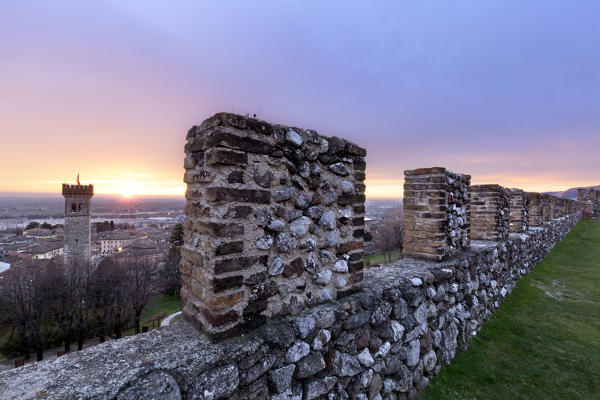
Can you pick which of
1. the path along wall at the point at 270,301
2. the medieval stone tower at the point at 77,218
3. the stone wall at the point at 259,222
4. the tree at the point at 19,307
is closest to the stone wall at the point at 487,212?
the path along wall at the point at 270,301

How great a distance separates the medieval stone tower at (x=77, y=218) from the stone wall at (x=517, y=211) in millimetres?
38730

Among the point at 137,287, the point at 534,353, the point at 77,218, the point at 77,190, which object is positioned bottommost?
the point at 137,287

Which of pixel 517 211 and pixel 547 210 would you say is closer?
pixel 517 211

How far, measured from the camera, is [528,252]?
6996mm

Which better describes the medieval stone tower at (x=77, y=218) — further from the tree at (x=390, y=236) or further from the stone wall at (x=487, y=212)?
the tree at (x=390, y=236)

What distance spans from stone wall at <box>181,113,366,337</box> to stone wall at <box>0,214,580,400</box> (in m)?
0.17

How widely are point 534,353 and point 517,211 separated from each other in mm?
4929

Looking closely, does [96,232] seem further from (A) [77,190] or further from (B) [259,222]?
(B) [259,222]

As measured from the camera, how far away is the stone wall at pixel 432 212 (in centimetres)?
367

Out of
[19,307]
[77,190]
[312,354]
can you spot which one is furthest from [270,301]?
[77,190]

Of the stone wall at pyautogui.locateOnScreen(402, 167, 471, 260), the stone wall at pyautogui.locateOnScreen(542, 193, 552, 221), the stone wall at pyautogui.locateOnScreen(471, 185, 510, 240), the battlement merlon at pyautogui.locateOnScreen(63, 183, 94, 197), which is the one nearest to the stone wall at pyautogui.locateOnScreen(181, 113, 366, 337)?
the stone wall at pyautogui.locateOnScreen(402, 167, 471, 260)

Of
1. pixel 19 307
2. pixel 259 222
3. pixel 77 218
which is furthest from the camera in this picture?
pixel 77 218

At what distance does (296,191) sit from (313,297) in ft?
2.86

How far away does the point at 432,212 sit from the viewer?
3707mm
